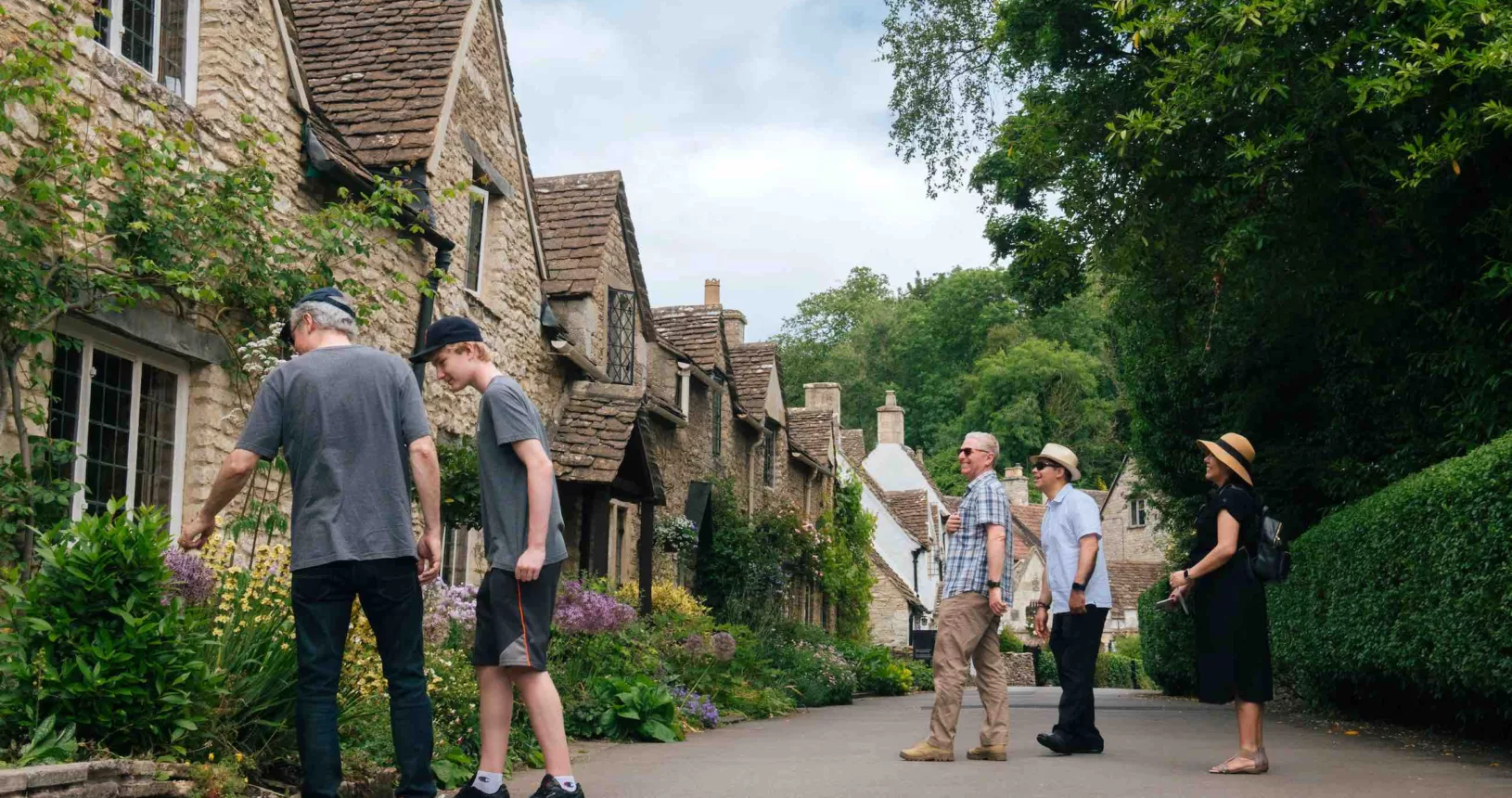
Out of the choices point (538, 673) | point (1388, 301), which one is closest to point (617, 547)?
point (1388, 301)

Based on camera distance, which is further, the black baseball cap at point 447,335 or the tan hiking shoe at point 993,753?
the tan hiking shoe at point 993,753

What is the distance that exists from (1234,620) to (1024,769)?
4.93 ft

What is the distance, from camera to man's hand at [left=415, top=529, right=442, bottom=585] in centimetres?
588

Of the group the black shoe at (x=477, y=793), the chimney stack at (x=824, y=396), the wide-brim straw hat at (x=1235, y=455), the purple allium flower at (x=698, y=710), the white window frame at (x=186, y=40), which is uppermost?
the chimney stack at (x=824, y=396)

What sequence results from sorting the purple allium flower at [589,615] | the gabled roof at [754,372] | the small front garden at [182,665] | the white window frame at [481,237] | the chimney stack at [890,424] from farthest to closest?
the chimney stack at [890,424] → the gabled roof at [754,372] → the white window frame at [481,237] → the purple allium flower at [589,615] → the small front garden at [182,665]

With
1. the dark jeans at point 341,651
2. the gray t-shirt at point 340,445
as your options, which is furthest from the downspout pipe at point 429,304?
the dark jeans at point 341,651

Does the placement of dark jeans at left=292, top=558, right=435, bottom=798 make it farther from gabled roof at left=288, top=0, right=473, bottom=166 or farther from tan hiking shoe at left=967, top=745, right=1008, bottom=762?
gabled roof at left=288, top=0, right=473, bottom=166

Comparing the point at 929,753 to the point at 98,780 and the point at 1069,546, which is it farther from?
the point at 98,780

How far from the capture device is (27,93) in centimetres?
796

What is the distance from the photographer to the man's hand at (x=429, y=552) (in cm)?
588

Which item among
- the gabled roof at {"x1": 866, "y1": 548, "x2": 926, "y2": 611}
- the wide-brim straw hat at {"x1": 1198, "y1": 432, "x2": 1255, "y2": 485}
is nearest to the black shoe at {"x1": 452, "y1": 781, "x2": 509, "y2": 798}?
the wide-brim straw hat at {"x1": 1198, "y1": 432, "x2": 1255, "y2": 485}

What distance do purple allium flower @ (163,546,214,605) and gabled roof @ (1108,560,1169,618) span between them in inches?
2175

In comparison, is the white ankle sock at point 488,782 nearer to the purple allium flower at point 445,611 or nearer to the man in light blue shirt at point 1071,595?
the purple allium flower at point 445,611

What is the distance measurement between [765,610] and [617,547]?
4.02 m
